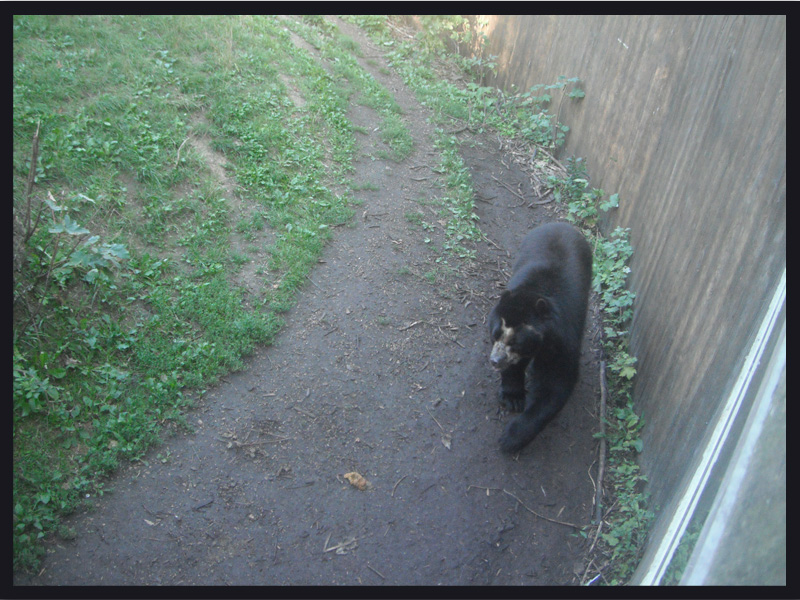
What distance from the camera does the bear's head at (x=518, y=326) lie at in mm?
4750

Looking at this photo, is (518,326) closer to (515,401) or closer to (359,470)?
(515,401)

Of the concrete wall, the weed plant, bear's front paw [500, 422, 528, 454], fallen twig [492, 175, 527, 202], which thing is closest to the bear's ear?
bear's front paw [500, 422, 528, 454]

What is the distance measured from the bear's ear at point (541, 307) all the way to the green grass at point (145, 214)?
2.53 m

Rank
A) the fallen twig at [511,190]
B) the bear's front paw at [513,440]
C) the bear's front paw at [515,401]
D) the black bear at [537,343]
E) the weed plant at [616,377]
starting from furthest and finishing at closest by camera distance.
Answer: the fallen twig at [511,190], the bear's front paw at [515,401], the bear's front paw at [513,440], the black bear at [537,343], the weed plant at [616,377]

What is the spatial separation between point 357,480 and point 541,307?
2077 mm

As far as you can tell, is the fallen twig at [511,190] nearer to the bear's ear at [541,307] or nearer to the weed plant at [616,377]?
the weed plant at [616,377]

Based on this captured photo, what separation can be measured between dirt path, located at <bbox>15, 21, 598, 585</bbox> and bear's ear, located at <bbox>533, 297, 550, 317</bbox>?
1034 millimetres

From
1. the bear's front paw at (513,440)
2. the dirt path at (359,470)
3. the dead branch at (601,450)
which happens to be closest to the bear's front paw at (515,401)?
the dirt path at (359,470)

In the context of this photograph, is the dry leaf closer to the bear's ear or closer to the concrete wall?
the bear's ear

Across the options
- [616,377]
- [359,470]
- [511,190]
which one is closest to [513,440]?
[359,470]

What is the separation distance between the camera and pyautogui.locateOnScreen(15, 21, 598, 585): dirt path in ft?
13.2

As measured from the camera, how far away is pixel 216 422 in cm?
481

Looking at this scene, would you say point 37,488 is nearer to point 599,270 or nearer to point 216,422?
point 216,422

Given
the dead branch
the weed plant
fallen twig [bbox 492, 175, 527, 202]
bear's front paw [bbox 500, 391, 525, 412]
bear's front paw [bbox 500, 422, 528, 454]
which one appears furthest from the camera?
fallen twig [bbox 492, 175, 527, 202]
